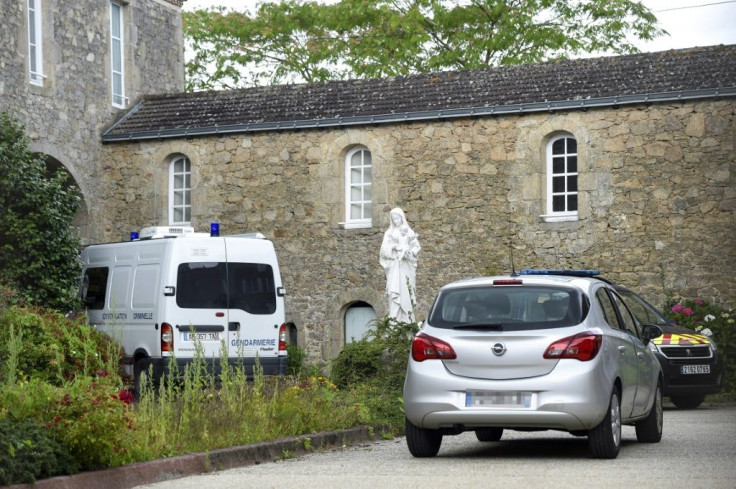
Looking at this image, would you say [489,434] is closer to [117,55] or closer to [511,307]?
[511,307]

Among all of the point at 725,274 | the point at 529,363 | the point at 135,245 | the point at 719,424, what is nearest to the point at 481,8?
the point at 725,274

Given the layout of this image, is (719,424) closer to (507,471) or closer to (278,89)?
(507,471)

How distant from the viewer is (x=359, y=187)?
1036 inches

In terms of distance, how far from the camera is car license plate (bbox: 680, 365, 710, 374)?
59.2 feet

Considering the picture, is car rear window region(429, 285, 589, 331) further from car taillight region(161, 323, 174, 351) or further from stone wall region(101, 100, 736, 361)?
stone wall region(101, 100, 736, 361)

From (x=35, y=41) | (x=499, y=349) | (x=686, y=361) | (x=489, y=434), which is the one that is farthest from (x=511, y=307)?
(x=35, y=41)

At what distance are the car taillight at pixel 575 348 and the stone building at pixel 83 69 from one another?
51.3 ft

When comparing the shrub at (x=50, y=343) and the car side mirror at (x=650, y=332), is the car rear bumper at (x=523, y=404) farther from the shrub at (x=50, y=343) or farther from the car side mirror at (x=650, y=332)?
the shrub at (x=50, y=343)

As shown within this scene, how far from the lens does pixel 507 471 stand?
33.1 feet

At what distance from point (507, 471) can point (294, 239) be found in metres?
16.5

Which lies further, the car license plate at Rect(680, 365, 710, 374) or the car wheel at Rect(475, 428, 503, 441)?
the car license plate at Rect(680, 365, 710, 374)

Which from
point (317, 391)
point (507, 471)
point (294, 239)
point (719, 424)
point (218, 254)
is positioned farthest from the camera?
point (294, 239)

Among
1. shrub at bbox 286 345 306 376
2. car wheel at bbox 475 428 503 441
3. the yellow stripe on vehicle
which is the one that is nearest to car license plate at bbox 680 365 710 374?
the yellow stripe on vehicle

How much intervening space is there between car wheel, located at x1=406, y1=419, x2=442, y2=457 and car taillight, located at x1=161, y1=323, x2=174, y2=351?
721 cm
